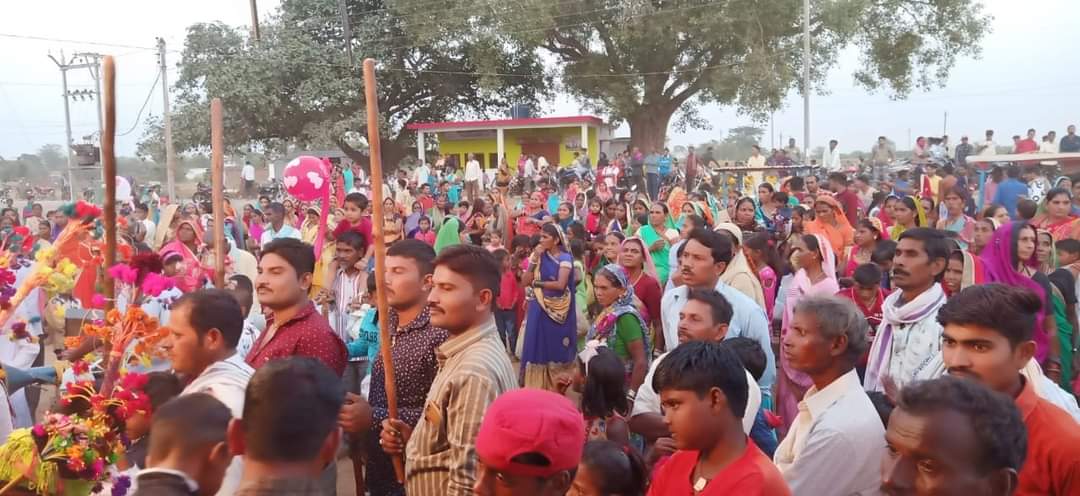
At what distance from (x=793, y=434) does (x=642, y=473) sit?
21.7 inches

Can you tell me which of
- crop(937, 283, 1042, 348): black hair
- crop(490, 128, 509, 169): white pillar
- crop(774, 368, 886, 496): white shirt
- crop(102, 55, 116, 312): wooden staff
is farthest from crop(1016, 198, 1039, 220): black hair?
crop(490, 128, 509, 169): white pillar

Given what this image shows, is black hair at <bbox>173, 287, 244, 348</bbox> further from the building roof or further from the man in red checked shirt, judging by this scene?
the building roof

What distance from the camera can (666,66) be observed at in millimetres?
28594

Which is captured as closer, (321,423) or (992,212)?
(321,423)

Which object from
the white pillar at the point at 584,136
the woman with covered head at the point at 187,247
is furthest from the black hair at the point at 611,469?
the white pillar at the point at 584,136

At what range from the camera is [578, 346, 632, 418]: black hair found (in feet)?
12.9

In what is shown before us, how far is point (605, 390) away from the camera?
397cm

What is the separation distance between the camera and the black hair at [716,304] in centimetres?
386

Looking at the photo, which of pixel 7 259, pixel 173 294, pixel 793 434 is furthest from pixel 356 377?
pixel 793 434

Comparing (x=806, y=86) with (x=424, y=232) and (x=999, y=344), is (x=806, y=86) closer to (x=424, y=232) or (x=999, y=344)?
(x=424, y=232)

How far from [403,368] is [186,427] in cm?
134

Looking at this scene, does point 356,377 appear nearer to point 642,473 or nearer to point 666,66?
point 642,473

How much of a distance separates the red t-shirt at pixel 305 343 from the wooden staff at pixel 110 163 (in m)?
0.68

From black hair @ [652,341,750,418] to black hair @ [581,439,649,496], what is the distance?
1.12 ft
